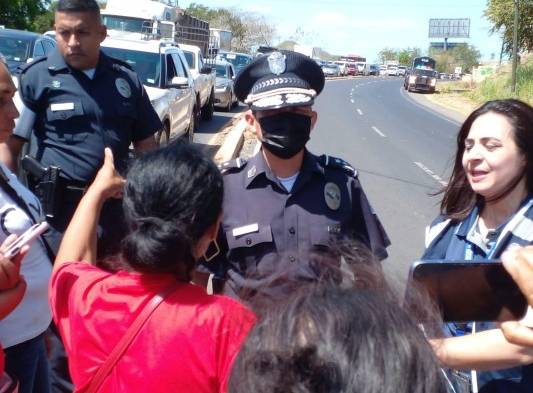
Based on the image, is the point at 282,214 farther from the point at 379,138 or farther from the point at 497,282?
the point at 379,138

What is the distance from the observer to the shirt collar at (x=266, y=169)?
8.46 feet

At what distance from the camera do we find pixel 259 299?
1529mm

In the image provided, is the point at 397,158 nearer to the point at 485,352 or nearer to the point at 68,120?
the point at 68,120

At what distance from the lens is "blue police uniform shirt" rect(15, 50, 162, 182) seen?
369cm

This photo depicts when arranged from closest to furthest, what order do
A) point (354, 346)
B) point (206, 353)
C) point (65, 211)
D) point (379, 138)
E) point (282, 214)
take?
1. point (354, 346)
2. point (206, 353)
3. point (282, 214)
4. point (65, 211)
5. point (379, 138)

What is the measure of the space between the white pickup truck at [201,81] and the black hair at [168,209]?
13362mm

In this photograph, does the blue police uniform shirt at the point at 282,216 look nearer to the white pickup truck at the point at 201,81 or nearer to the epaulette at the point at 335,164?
the epaulette at the point at 335,164

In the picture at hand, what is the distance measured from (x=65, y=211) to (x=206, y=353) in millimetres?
2231

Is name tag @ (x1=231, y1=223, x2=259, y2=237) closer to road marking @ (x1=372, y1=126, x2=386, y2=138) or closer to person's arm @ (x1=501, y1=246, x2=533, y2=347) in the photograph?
person's arm @ (x1=501, y1=246, x2=533, y2=347)

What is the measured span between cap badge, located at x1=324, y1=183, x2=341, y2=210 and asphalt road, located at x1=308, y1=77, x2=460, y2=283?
322 mm

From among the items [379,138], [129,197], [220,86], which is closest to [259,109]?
[129,197]

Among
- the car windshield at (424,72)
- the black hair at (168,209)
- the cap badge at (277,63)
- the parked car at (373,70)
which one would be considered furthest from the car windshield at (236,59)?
the parked car at (373,70)

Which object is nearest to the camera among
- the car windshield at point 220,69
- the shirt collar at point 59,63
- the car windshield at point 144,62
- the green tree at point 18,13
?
the shirt collar at point 59,63

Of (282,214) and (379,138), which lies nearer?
(282,214)
